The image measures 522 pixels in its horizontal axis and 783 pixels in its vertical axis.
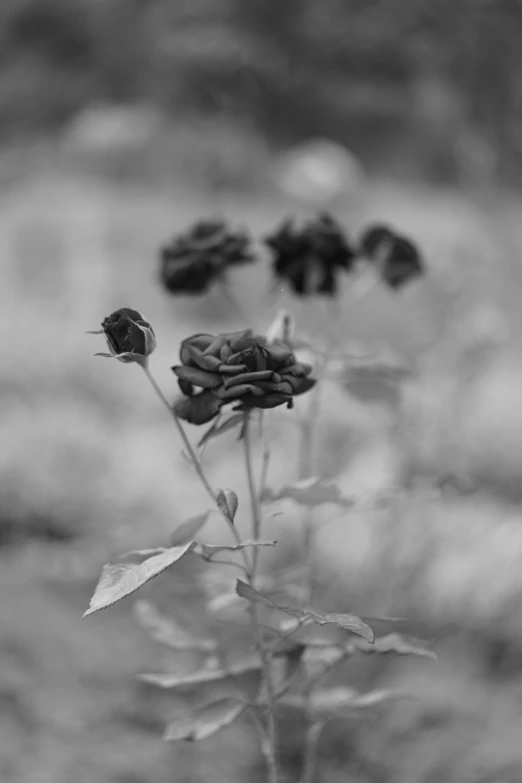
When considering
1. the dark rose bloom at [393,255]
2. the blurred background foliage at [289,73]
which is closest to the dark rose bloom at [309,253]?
the dark rose bloom at [393,255]

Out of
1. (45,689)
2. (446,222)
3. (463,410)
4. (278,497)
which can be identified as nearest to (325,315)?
(463,410)

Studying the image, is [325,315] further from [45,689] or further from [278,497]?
[278,497]

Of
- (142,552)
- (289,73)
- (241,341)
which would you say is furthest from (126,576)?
(289,73)

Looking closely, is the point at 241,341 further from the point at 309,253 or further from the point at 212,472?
the point at 212,472

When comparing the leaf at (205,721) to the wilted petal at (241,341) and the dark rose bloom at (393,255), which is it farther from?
the dark rose bloom at (393,255)

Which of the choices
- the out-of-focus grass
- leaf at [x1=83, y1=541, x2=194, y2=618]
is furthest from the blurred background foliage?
leaf at [x1=83, y1=541, x2=194, y2=618]

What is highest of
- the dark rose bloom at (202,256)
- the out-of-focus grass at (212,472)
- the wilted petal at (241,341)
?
the dark rose bloom at (202,256)
